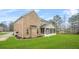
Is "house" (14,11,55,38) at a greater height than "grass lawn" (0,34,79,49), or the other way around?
"house" (14,11,55,38)

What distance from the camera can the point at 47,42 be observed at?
7.32ft

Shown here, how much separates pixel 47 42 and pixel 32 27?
0.21m

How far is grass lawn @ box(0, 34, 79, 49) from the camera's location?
7.27ft

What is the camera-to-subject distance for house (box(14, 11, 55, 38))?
2.24 meters

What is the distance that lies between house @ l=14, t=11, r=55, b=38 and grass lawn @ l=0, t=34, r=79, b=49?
6cm

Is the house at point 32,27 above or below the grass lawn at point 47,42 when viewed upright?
above

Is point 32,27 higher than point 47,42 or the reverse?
higher

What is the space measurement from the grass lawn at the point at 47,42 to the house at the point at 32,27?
6 cm

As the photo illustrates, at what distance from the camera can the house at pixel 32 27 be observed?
2.24 meters

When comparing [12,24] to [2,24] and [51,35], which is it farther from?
[51,35]

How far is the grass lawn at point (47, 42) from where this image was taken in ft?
7.27

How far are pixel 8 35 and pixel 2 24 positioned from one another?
0.41ft

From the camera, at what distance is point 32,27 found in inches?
88.9

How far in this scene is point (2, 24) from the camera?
2229 millimetres
